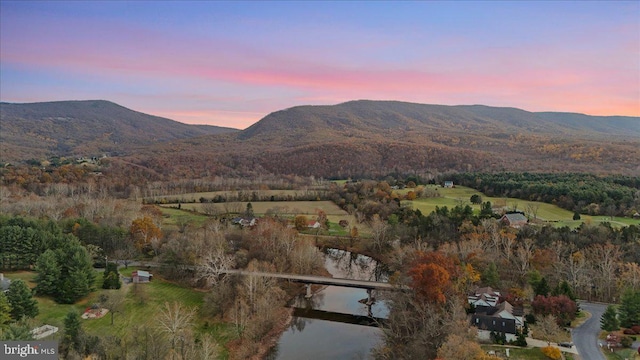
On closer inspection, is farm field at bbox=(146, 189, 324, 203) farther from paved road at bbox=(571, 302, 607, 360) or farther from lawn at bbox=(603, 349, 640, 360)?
lawn at bbox=(603, 349, 640, 360)

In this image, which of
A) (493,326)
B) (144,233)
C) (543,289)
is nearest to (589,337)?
(543,289)

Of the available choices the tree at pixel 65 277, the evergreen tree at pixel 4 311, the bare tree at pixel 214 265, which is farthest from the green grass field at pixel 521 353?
the tree at pixel 65 277

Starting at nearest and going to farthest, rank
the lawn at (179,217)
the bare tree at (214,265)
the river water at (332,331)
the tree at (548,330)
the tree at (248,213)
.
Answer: the tree at (548,330)
the river water at (332,331)
the bare tree at (214,265)
the lawn at (179,217)
the tree at (248,213)

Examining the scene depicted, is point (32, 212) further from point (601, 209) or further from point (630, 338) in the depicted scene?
point (601, 209)

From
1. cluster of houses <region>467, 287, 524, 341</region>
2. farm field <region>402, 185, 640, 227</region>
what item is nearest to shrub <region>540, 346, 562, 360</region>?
cluster of houses <region>467, 287, 524, 341</region>

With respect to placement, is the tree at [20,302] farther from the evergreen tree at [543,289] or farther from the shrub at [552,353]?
the evergreen tree at [543,289]
